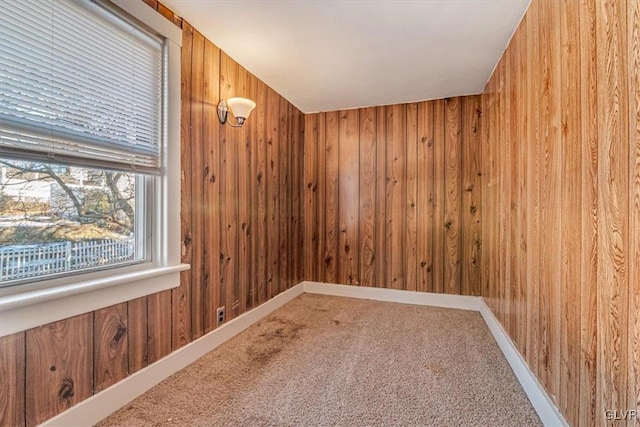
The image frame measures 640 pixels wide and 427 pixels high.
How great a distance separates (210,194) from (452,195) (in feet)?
8.14

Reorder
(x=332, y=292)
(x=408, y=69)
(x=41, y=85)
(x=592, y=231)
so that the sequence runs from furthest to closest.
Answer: (x=332, y=292) < (x=408, y=69) < (x=41, y=85) < (x=592, y=231)

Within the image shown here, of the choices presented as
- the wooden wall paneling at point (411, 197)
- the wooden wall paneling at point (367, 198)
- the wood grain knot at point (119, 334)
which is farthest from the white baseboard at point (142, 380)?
the wooden wall paneling at point (411, 197)

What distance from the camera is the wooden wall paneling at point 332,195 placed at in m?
3.78

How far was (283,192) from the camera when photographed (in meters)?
3.41

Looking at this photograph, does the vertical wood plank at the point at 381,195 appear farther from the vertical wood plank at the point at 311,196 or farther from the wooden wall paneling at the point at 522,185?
the wooden wall paneling at the point at 522,185

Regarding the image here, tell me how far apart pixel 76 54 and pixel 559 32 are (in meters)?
2.23

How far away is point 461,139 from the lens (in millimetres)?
3295

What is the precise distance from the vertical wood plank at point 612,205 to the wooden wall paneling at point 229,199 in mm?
2183

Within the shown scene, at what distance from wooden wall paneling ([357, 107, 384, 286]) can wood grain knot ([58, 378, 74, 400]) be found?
279 centimetres

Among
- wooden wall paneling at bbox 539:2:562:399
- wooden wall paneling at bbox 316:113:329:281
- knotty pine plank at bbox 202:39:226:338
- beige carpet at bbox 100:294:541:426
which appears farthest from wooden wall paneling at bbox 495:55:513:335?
knotty pine plank at bbox 202:39:226:338

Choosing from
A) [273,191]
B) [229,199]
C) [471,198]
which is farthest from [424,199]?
[229,199]

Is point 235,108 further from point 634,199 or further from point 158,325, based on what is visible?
point 634,199

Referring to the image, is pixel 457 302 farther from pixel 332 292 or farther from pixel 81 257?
pixel 81 257

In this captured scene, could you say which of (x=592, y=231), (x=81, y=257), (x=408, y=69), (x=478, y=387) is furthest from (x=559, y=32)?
(x=81, y=257)
